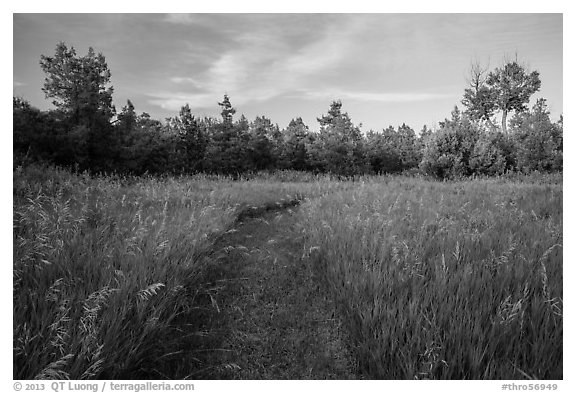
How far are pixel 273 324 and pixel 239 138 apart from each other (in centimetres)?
1678

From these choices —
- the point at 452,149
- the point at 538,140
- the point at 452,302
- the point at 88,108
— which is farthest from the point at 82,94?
the point at 538,140

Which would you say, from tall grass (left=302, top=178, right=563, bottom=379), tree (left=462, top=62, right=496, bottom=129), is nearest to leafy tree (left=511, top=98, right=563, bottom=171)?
tree (left=462, top=62, right=496, bottom=129)

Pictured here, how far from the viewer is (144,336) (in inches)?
84.1

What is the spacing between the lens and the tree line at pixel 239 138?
910 centimetres

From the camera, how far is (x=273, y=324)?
2.86 meters

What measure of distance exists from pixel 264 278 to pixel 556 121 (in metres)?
19.5

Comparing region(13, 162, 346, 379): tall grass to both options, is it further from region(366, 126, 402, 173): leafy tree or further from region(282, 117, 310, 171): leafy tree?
region(366, 126, 402, 173): leafy tree

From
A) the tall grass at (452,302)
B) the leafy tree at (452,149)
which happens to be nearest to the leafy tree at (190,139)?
the leafy tree at (452,149)

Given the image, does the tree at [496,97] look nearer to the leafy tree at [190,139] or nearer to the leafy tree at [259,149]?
the leafy tree at [259,149]

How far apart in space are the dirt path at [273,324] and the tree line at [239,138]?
4.10 metres

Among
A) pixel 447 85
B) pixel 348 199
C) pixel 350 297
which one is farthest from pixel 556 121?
pixel 350 297

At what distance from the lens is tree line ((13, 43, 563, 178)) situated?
9.10 m
